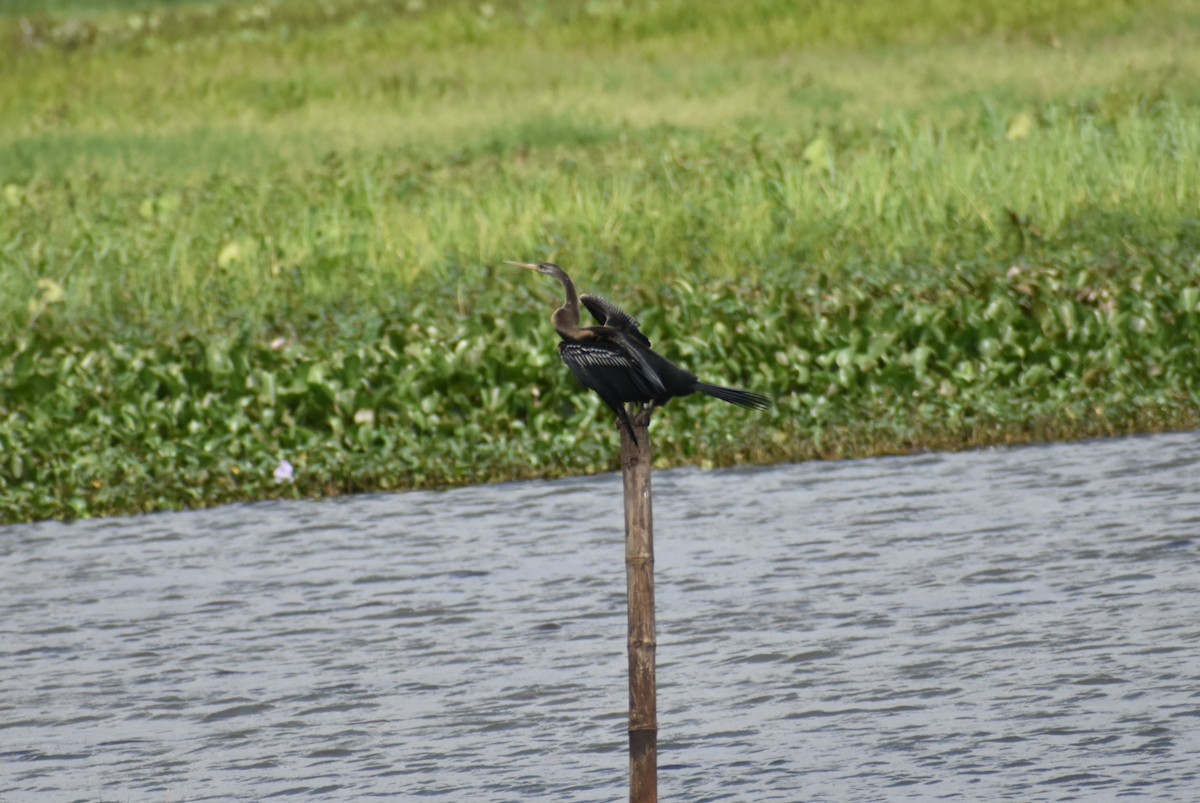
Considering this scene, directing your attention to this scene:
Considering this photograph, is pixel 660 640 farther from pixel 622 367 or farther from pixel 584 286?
pixel 584 286

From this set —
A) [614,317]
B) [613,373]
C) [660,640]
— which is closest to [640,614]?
[613,373]

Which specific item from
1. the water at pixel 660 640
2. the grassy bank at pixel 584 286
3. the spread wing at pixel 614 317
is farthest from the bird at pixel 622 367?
the grassy bank at pixel 584 286

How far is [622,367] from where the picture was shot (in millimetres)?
6246

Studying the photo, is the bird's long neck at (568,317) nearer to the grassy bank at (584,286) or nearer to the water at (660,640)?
the water at (660,640)

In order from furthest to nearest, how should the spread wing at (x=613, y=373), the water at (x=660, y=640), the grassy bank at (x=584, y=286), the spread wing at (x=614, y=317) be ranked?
1. the grassy bank at (x=584, y=286)
2. the water at (x=660, y=640)
3. the spread wing at (x=614, y=317)
4. the spread wing at (x=613, y=373)

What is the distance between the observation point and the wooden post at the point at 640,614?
20.7 feet

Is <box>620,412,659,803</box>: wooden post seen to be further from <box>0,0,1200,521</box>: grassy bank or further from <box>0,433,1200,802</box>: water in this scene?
<box>0,0,1200,521</box>: grassy bank

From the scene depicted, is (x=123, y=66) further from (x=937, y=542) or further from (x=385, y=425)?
(x=937, y=542)

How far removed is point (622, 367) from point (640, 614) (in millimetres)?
819

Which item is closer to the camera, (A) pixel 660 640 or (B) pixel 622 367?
(B) pixel 622 367

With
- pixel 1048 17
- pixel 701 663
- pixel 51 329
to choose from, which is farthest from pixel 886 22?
pixel 701 663

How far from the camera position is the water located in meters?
7.25

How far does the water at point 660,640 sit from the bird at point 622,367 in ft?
4.90

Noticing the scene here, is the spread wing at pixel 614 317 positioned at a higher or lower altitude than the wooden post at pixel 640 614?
higher
